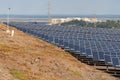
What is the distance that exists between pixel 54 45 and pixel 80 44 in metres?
4.45

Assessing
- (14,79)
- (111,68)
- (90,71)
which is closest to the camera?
(14,79)

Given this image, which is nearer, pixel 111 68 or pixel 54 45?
pixel 111 68

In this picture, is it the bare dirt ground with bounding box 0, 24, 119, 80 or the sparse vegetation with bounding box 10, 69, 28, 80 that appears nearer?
the sparse vegetation with bounding box 10, 69, 28, 80

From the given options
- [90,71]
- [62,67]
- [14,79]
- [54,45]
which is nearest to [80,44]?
[54,45]

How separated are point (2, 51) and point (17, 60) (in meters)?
3.03

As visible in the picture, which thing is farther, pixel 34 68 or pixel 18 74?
pixel 34 68

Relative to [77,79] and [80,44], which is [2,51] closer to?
[77,79]

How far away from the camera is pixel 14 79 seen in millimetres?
24062

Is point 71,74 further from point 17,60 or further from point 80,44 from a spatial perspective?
point 80,44

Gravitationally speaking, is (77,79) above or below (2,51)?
below

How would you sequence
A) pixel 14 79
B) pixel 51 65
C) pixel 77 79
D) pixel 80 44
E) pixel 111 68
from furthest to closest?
pixel 80 44 → pixel 111 68 → pixel 51 65 → pixel 77 79 → pixel 14 79

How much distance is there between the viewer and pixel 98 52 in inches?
1559

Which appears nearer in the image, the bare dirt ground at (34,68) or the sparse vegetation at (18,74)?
the sparse vegetation at (18,74)

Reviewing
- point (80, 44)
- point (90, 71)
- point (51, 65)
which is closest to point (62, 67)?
point (51, 65)
